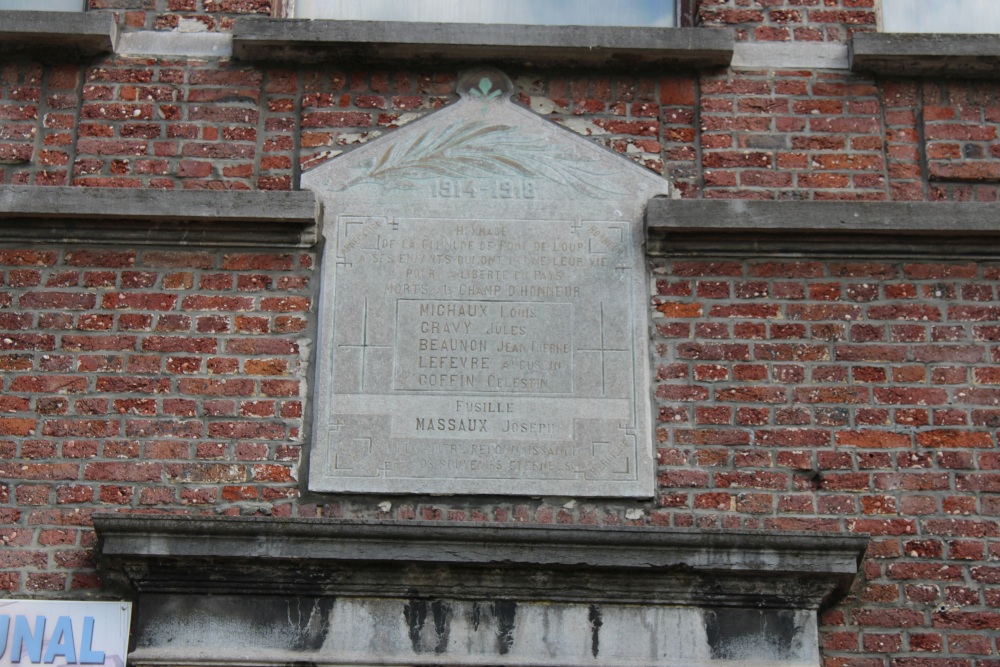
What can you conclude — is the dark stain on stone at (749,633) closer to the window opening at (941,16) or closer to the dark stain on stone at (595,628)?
the dark stain on stone at (595,628)

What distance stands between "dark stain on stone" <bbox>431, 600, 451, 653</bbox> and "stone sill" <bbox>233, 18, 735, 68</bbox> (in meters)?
2.18

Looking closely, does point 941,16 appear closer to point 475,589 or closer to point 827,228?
point 827,228

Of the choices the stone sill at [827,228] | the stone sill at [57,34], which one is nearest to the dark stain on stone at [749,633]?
the stone sill at [827,228]

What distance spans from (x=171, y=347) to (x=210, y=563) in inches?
33.5

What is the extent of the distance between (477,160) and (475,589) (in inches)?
65.9

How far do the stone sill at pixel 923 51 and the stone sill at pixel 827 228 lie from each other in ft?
2.07

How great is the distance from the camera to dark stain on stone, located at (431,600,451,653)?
4742 millimetres

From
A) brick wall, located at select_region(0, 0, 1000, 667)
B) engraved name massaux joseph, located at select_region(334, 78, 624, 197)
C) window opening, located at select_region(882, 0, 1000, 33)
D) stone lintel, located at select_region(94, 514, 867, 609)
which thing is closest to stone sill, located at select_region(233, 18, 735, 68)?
brick wall, located at select_region(0, 0, 1000, 667)

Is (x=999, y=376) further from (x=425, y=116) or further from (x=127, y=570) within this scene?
(x=127, y=570)

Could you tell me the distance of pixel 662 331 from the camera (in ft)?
17.1

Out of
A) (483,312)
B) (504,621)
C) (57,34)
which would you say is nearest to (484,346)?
(483,312)

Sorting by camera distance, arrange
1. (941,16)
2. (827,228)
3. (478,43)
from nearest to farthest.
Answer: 1. (827,228)
2. (478,43)
3. (941,16)

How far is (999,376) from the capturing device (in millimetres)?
5180

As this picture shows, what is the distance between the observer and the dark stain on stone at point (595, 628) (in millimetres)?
4738
